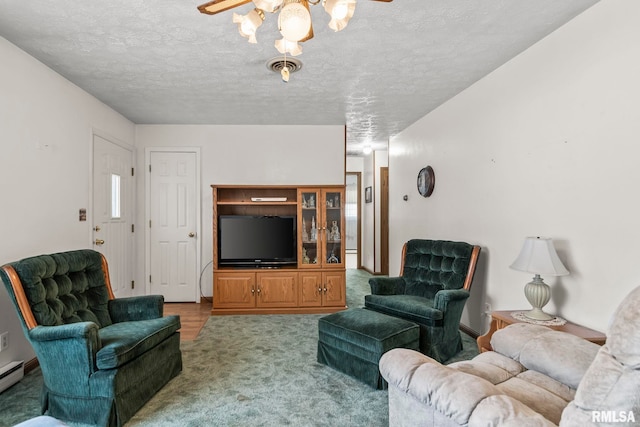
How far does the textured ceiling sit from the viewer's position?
206 cm

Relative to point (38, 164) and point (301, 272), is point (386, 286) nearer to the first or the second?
point (301, 272)

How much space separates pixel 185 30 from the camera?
7.39ft

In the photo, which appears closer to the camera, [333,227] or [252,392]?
[252,392]

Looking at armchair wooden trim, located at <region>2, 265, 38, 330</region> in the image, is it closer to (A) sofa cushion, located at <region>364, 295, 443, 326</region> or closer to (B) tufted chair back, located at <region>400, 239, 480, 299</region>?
(A) sofa cushion, located at <region>364, 295, 443, 326</region>

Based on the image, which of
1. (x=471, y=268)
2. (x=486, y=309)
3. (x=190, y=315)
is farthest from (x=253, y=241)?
(x=486, y=309)

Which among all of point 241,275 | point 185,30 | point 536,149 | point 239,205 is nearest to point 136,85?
point 185,30

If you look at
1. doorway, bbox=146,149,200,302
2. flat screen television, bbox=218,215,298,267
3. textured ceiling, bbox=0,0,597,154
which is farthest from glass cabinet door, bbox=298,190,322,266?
doorway, bbox=146,149,200,302

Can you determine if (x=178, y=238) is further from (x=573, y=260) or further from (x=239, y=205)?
(x=573, y=260)

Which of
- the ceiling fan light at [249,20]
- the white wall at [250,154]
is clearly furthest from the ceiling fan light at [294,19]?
the white wall at [250,154]

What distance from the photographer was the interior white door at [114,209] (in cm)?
363

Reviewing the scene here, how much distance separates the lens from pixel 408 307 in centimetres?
282

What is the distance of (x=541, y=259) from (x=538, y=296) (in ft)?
0.83

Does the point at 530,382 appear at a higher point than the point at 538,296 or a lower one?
lower

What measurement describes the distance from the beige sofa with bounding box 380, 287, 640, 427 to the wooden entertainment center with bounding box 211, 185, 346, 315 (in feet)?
8.26
